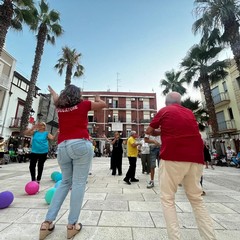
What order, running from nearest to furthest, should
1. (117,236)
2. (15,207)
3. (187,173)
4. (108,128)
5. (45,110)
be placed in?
(187,173) < (117,236) < (15,207) < (45,110) < (108,128)

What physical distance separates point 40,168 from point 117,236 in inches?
136

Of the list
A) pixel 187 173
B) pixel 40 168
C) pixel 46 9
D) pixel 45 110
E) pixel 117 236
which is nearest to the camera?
pixel 187 173

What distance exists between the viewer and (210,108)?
53.0 feet

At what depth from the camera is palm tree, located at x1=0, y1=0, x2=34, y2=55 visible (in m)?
9.94

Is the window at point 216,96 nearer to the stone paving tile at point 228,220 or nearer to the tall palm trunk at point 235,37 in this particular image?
the tall palm trunk at point 235,37

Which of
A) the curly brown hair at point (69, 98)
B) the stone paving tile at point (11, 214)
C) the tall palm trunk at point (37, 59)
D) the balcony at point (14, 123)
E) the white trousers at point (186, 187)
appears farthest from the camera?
the balcony at point (14, 123)

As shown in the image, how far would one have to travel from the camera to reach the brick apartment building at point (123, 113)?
133 ft

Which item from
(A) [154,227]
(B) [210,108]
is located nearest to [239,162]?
(B) [210,108]

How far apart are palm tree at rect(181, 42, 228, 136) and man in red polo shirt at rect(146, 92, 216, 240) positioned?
15717 millimetres

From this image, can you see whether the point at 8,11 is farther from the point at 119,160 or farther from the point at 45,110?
the point at 45,110

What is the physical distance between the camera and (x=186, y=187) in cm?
187

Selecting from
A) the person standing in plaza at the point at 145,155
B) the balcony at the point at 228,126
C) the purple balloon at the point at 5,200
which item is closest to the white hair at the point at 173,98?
Result: the purple balloon at the point at 5,200

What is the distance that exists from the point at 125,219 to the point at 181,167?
1281mm

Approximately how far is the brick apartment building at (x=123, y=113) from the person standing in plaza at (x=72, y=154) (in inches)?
1471
